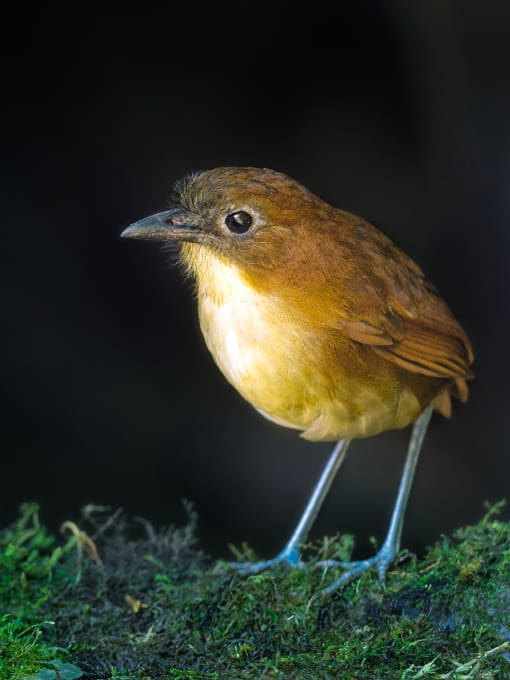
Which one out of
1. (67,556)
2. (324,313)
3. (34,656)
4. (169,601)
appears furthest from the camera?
(67,556)

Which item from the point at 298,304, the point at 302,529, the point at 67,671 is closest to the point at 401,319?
the point at 298,304

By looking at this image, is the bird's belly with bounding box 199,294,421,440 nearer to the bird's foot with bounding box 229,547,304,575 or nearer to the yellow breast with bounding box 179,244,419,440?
the yellow breast with bounding box 179,244,419,440

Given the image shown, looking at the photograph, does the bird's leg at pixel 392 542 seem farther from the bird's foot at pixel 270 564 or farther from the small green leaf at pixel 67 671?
the small green leaf at pixel 67 671

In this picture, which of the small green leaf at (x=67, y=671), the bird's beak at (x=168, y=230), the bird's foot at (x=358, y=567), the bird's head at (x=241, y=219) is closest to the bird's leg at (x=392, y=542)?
the bird's foot at (x=358, y=567)

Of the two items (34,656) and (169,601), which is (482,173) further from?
(34,656)

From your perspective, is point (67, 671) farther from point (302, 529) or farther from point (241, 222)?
point (241, 222)

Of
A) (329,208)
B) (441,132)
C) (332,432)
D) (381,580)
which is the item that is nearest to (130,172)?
(441,132)

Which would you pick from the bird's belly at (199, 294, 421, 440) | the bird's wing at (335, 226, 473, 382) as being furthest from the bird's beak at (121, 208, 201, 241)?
the bird's wing at (335, 226, 473, 382)
